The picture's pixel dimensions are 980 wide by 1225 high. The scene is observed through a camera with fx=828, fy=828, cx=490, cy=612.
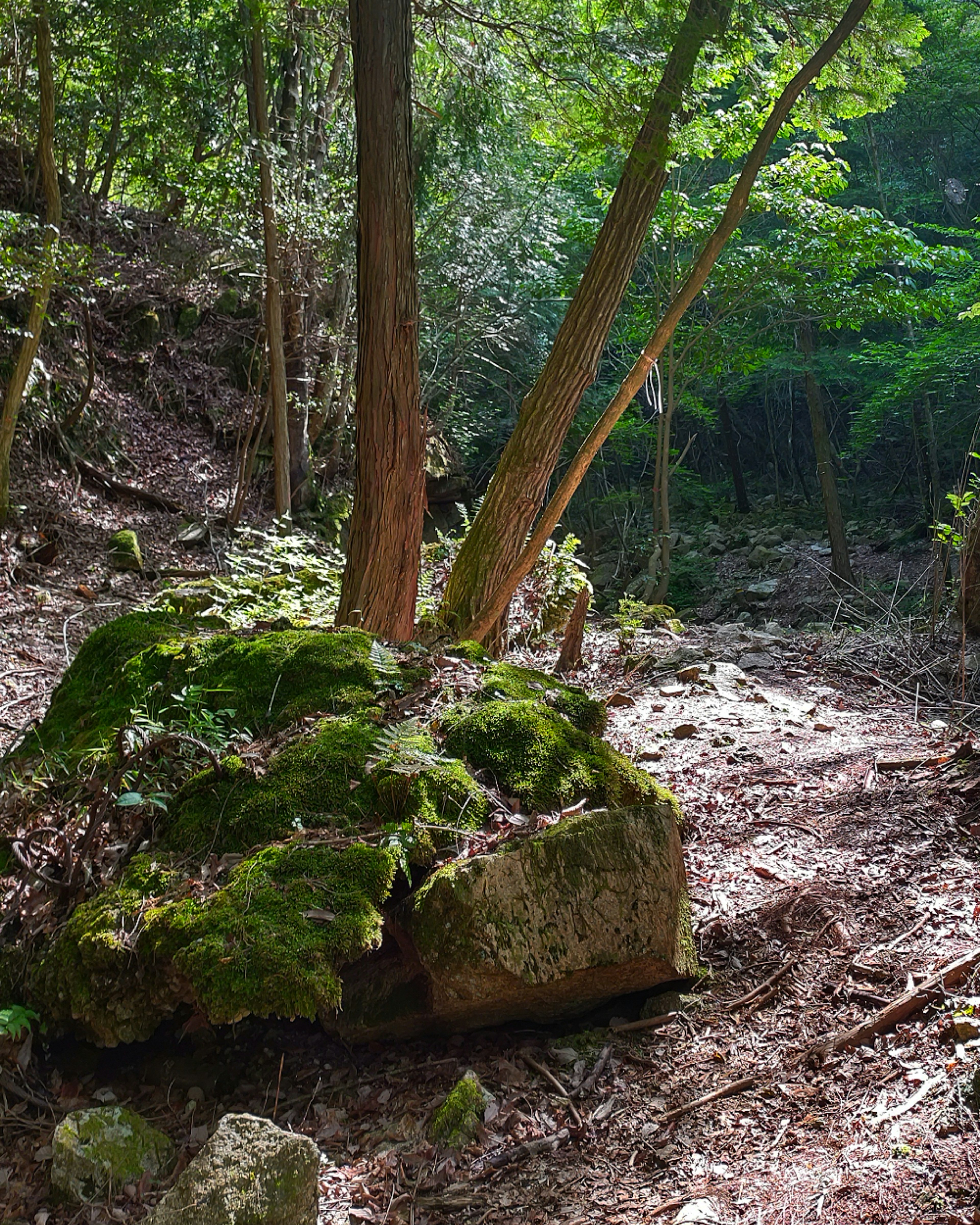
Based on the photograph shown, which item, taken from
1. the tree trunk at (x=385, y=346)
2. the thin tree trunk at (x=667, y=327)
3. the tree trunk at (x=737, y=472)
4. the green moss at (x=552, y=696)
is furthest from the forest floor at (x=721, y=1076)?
the tree trunk at (x=737, y=472)

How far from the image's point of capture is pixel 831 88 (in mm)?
5777

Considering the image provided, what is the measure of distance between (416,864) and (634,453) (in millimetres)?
20492

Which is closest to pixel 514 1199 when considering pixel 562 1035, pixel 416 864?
pixel 562 1035

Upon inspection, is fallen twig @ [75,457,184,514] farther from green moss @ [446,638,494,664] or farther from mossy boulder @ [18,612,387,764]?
green moss @ [446,638,494,664]

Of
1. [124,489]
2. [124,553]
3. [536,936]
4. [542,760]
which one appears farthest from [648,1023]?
[124,489]

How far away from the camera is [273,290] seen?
10.3 metres

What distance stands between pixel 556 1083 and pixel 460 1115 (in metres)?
0.30

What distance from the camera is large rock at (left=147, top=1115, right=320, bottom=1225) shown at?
5.74ft

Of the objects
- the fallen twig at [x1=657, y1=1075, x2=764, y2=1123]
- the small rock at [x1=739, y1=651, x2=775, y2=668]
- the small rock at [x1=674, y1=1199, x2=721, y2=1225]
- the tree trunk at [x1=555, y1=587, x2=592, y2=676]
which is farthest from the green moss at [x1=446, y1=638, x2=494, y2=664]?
the small rock at [x1=739, y1=651, x2=775, y2=668]

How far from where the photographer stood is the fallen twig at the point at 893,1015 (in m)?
2.29

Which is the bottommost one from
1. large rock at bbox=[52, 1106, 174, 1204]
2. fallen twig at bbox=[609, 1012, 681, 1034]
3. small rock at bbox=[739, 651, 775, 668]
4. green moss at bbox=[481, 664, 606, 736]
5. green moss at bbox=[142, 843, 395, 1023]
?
large rock at bbox=[52, 1106, 174, 1204]

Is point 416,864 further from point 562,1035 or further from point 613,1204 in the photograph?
point 613,1204

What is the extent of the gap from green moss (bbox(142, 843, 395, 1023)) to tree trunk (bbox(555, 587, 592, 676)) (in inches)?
178

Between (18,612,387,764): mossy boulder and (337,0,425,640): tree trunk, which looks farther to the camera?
(337,0,425,640): tree trunk
